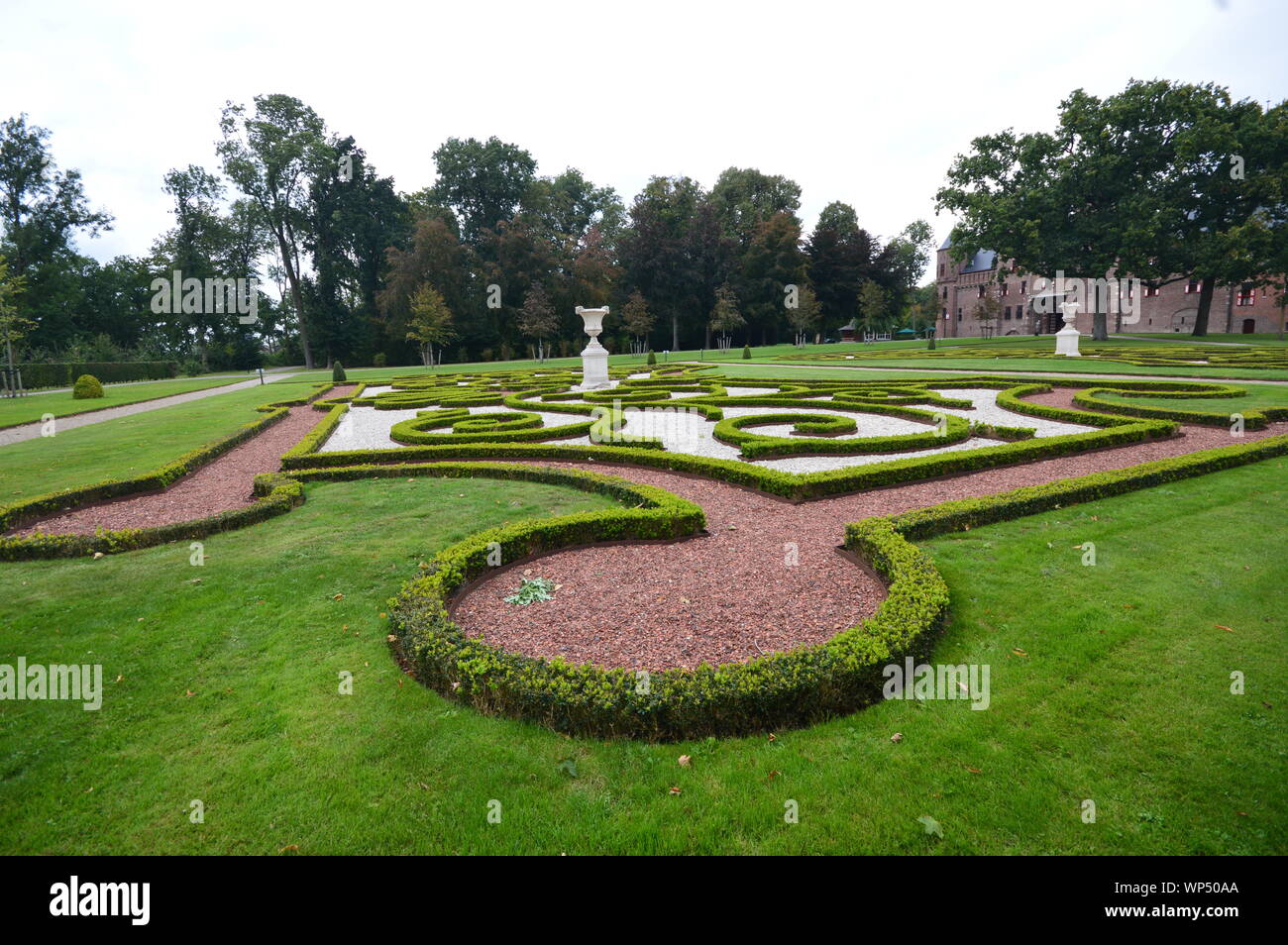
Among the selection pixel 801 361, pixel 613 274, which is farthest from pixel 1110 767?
pixel 613 274

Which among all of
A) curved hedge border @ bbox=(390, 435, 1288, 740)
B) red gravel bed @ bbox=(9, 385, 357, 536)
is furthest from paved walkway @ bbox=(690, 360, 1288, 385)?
red gravel bed @ bbox=(9, 385, 357, 536)

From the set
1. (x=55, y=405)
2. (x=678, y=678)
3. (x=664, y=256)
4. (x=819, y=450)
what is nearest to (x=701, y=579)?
(x=678, y=678)

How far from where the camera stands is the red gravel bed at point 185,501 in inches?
311

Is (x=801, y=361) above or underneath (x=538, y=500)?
above

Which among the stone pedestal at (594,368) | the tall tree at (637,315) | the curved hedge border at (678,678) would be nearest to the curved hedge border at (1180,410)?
the curved hedge border at (678,678)

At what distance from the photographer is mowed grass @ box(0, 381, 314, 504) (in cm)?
1036

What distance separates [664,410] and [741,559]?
10.4 meters

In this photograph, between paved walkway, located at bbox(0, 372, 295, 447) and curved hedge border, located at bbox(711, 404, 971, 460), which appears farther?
paved walkway, located at bbox(0, 372, 295, 447)

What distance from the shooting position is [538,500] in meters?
8.29

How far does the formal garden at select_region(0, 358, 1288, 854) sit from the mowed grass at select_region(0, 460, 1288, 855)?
0.06 ft

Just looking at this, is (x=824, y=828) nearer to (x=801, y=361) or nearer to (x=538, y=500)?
(x=538, y=500)

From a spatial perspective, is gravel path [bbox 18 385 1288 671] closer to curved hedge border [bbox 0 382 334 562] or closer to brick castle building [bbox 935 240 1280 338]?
curved hedge border [bbox 0 382 334 562]

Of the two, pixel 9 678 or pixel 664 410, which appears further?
pixel 664 410
